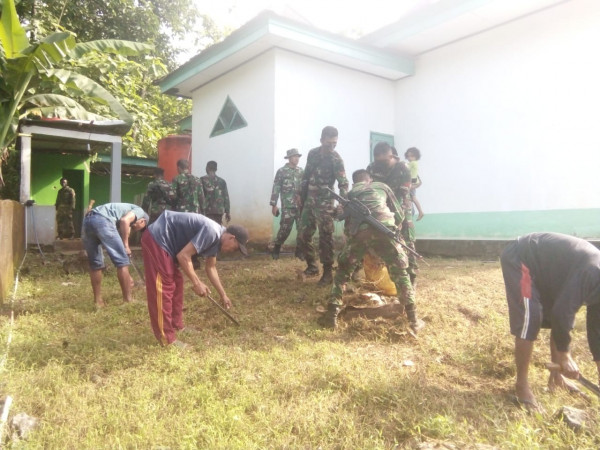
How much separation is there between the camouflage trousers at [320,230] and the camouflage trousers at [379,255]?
1132mm

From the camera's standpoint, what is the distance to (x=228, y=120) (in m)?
9.75

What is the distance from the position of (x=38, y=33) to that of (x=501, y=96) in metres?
9.05

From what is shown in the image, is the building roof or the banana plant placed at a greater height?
the building roof

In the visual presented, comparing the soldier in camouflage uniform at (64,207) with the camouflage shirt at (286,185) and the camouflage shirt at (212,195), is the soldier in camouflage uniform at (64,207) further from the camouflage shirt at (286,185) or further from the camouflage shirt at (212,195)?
the camouflage shirt at (286,185)

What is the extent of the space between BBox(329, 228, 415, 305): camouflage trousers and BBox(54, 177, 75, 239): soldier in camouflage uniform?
35.9 ft

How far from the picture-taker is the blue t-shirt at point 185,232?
12.3ft

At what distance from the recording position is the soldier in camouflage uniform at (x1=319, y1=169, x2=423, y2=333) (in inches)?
169

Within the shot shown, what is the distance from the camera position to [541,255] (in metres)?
2.90

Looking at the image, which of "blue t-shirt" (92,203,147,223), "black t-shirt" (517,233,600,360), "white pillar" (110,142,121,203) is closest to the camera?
"black t-shirt" (517,233,600,360)

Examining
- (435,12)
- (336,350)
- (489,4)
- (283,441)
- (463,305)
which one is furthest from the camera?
A: (435,12)

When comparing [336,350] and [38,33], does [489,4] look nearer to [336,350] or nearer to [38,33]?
[336,350]

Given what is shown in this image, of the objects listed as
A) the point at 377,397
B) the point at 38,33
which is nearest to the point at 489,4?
the point at 377,397

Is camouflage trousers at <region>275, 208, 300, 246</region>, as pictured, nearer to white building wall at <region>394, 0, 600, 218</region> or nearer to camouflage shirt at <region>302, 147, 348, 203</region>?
camouflage shirt at <region>302, 147, 348, 203</region>

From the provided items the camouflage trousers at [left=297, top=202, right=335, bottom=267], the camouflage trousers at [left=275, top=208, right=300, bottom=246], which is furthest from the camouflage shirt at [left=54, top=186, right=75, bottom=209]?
the camouflage trousers at [left=297, top=202, right=335, bottom=267]
